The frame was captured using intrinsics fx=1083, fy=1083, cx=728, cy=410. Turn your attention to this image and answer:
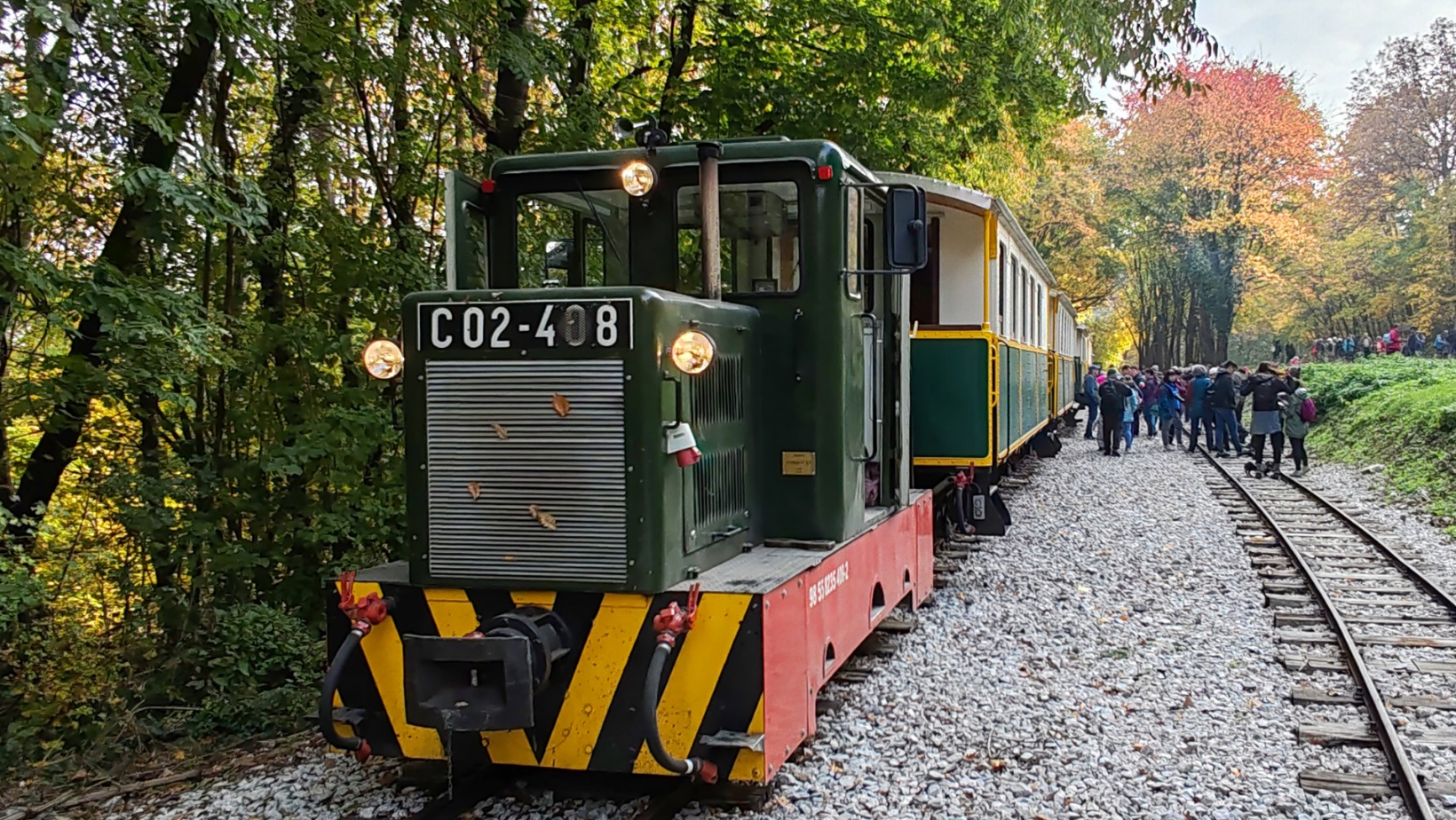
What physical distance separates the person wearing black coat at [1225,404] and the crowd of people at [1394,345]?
36.4 feet

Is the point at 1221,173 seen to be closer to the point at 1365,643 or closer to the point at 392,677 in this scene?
the point at 1365,643

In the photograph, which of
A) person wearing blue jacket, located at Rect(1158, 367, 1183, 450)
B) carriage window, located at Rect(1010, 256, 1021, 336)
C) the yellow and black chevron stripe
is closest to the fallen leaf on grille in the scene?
the yellow and black chevron stripe

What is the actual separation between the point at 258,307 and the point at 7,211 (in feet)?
5.98

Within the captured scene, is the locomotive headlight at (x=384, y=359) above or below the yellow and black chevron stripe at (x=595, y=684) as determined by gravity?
above

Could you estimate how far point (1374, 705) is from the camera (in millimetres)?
5199

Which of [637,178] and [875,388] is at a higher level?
[637,178]

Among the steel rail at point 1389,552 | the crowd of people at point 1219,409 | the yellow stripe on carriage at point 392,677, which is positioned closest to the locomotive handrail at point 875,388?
the yellow stripe on carriage at point 392,677

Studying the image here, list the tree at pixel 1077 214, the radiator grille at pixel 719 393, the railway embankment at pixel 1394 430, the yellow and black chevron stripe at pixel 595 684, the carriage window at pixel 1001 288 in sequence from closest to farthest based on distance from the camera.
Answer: the yellow and black chevron stripe at pixel 595 684
the radiator grille at pixel 719 393
the carriage window at pixel 1001 288
the railway embankment at pixel 1394 430
the tree at pixel 1077 214

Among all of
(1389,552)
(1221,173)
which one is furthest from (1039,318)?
(1221,173)

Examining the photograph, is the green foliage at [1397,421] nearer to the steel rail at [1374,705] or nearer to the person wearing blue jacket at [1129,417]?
the person wearing blue jacket at [1129,417]

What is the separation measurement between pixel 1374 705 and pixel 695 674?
3.54m

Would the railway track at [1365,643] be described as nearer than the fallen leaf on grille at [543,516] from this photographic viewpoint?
No

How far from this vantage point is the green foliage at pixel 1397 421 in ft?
43.8

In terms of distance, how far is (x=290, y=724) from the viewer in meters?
5.79
